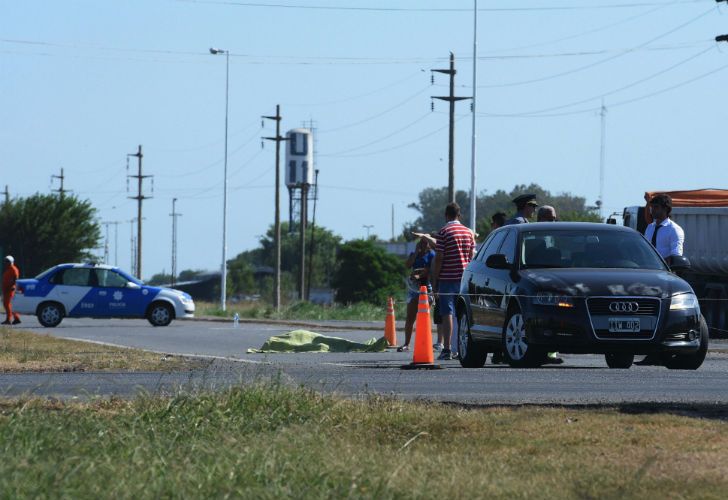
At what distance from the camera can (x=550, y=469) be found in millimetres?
8117

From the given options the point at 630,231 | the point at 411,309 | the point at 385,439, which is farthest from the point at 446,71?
the point at 385,439

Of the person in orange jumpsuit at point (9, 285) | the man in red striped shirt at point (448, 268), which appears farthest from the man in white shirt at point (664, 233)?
the person in orange jumpsuit at point (9, 285)

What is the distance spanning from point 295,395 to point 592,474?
9.36 feet

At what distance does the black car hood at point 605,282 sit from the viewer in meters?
14.9

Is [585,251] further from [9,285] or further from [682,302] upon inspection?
[9,285]

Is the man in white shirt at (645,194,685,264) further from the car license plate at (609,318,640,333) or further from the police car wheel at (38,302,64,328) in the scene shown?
the police car wheel at (38,302,64,328)

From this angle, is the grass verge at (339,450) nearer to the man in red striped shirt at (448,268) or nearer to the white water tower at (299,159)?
the man in red striped shirt at (448,268)

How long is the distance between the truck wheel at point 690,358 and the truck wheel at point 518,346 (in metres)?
1.32

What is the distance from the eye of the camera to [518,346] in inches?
616

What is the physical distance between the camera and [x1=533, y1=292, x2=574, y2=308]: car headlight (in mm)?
14859

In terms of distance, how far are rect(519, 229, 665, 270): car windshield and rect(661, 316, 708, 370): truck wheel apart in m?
0.85

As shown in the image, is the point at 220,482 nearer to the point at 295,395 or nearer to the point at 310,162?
the point at 295,395

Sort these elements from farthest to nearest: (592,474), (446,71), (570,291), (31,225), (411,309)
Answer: (31,225)
(446,71)
(411,309)
(570,291)
(592,474)

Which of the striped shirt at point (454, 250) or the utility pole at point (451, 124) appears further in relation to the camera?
the utility pole at point (451, 124)
